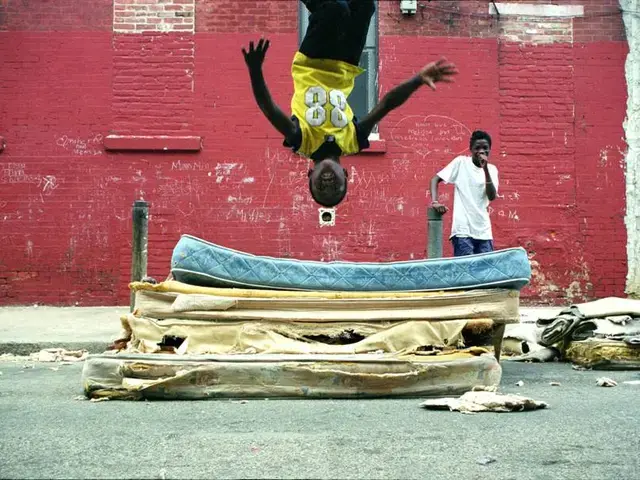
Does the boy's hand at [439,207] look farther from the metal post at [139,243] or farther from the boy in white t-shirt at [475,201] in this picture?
the metal post at [139,243]

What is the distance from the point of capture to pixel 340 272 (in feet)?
18.1

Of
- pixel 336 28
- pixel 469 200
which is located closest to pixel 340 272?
pixel 336 28

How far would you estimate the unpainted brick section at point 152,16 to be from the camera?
33.9 ft

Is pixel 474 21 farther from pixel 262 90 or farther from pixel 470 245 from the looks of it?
pixel 262 90

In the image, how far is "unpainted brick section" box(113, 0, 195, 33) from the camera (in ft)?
33.9

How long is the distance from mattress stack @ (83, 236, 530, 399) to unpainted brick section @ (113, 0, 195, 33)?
19.2ft

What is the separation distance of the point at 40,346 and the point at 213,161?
12.8 ft

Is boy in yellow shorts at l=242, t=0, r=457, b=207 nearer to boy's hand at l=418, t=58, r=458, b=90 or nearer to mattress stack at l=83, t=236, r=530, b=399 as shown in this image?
boy's hand at l=418, t=58, r=458, b=90

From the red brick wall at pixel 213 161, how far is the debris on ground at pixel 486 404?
607cm

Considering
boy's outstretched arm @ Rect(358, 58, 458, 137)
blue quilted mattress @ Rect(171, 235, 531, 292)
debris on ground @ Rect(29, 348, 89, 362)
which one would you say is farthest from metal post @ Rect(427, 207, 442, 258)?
debris on ground @ Rect(29, 348, 89, 362)

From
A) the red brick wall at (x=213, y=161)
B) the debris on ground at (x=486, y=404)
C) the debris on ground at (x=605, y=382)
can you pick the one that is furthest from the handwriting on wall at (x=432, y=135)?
the debris on ground at (x=486, y=404)

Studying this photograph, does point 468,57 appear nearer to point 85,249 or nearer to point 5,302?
point 85,249

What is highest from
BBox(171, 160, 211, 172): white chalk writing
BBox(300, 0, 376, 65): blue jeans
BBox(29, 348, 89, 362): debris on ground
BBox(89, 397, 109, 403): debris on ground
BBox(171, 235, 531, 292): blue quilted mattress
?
BBox(300, 0, 376, 65): blue jeans

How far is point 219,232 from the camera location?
406 inches
